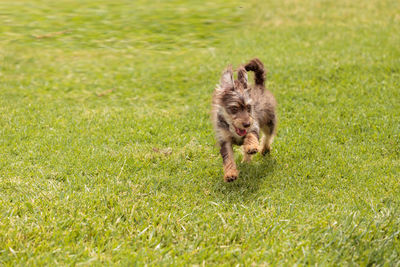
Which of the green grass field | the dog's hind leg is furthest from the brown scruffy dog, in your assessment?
the green grass field

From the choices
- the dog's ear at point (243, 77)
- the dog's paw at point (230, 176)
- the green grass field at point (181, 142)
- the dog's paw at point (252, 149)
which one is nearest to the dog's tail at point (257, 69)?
the dog's ear at point (243, 77)

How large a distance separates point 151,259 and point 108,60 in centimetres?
Answer: 787

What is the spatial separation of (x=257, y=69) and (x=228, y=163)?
5.74ft

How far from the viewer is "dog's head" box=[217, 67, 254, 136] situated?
568 centimetres

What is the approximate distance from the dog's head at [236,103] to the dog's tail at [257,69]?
833 mm

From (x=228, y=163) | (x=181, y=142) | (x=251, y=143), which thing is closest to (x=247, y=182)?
(x=228, y=163)

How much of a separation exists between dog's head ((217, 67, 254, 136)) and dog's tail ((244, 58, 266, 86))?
83 cm

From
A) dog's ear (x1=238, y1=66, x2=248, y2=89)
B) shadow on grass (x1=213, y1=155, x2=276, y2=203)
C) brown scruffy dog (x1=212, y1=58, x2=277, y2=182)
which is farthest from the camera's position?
dog's ear (x1=238, y1=66, x2=248, y2=89)

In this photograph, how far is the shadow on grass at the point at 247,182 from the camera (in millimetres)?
5590

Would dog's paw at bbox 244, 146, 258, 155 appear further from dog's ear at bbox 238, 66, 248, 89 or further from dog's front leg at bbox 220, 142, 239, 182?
dog's ear at bbox 238, 66, 248, 89

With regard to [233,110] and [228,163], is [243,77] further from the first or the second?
[228,163]

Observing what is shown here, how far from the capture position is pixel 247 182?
5961mm

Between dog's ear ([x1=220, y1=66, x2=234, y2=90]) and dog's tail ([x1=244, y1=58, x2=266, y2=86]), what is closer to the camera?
dog's ear ([x1=220, y1=66, x2=234, y2=90])

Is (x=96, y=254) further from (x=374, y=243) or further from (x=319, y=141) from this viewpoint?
(x=319, y=141)
